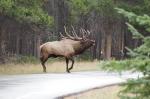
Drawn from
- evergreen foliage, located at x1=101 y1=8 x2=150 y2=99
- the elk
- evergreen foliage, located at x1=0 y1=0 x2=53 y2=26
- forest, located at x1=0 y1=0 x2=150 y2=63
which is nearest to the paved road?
forest, located at x1=0 y1=0 x2=150 y2=63

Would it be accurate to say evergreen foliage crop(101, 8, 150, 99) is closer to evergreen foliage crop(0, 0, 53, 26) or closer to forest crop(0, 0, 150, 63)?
forest crop(0, 0, 150, 63)

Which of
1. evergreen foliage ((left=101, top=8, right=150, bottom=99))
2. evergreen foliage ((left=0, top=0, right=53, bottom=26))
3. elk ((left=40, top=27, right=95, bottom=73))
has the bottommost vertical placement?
elk ((left=40, top=27, right=95, bottom=73))

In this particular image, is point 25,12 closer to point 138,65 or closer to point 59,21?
point 59,21

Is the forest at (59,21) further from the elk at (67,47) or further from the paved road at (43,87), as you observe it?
the paved road at (43,87)

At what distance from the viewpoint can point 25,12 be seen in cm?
3419

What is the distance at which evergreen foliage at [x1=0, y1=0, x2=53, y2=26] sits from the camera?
3291 cm

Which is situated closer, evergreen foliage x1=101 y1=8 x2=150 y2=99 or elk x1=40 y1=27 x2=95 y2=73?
evergreen foliage x1=101 y1=8 x2=150 y2=99

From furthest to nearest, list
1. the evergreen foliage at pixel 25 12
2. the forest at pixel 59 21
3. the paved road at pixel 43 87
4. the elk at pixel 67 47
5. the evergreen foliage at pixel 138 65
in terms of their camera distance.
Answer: the forest at pixel 59 21 → the evergreen foliage at pixel 25 12 → the elk at pixel 67 47 → the paved road at pixel 43 87 → the evergreen foliage at pixel 138 65

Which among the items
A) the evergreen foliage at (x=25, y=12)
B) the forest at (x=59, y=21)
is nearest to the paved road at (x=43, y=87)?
the forest at (x=59, y=21)

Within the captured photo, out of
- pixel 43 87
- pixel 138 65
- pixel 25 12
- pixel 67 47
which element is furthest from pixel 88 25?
pixel 138 65

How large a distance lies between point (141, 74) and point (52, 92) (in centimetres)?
1117

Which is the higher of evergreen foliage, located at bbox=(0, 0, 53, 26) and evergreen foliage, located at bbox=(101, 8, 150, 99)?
evergreen foliage, located at bbox=(101, 8, 150, 99)

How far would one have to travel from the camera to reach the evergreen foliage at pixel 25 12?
108 feet

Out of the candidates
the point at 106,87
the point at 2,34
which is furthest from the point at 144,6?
the point at 106,87
